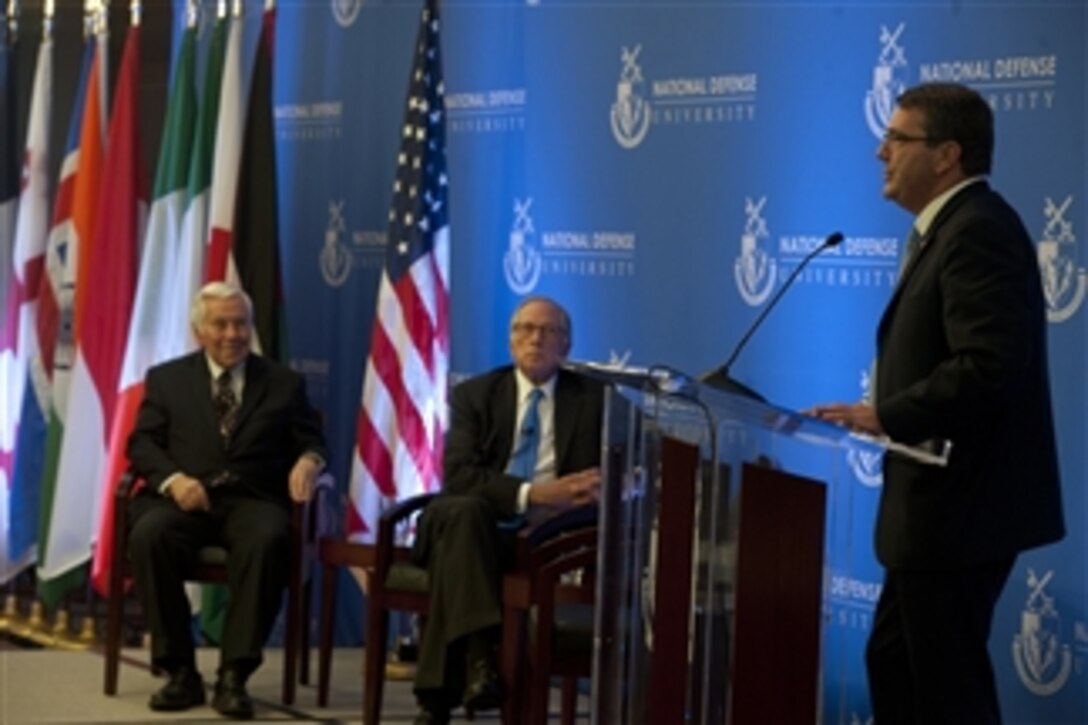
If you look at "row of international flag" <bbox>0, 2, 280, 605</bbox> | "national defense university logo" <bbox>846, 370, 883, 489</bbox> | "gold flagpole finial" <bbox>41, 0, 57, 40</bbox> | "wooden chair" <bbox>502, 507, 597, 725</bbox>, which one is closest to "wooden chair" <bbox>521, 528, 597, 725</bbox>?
"wooden chair" <bbox>502, 507, 597, 725</bbox>

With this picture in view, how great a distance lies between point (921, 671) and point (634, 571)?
0.75m

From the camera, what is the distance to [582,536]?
5777mm

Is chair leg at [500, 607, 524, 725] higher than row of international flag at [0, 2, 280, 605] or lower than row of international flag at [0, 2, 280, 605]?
lower

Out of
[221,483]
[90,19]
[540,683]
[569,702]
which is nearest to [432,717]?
[569,702]

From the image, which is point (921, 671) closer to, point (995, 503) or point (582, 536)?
point (995, 503)

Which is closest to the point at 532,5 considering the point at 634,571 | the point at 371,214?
the point at 371,214

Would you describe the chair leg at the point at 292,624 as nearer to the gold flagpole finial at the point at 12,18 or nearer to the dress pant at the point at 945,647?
the dress pant at the point at 945,647

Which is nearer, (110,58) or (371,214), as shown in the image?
(371,214)

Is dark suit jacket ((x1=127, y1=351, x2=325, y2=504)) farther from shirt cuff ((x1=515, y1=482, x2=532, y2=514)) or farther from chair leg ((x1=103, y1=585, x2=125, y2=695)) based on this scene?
shirt cuff ((x1=515, y1=482, x2=532, y2=514))

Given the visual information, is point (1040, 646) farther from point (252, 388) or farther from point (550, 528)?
point (252, 388)

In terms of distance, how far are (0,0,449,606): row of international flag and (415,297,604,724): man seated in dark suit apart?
983 millimetres

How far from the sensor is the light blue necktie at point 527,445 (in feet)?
21.1

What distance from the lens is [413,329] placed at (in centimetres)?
741

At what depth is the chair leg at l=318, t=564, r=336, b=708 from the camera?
6680 mm
